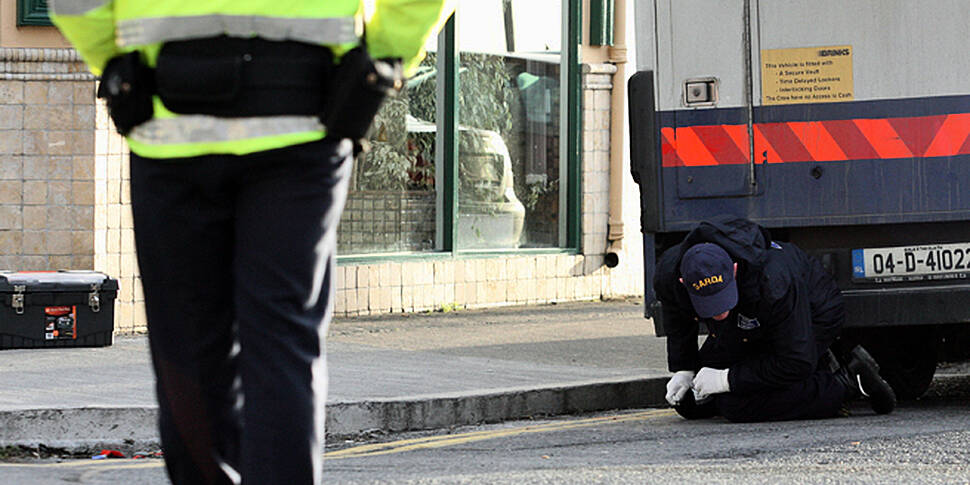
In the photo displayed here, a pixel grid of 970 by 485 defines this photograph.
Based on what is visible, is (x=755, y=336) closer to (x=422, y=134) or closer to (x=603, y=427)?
(x=603, y=427)

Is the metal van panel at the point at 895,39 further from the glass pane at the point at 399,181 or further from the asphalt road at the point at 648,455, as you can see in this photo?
the glass pane at the point at 399,181

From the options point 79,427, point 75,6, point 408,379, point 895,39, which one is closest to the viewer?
point 75,6

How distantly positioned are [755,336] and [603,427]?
0.78 meters

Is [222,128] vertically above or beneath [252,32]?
beneath

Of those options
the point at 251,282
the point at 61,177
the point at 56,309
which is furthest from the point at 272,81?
the point at 61,177

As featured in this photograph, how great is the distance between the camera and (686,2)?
711 centimetres

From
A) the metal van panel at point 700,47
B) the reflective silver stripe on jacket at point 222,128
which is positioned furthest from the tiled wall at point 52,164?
the reflective silver stripe on jacket at point 222,128

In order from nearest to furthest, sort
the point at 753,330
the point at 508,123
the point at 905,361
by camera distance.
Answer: the point at 753,330 < the point at 905,361 < the point at 508,123

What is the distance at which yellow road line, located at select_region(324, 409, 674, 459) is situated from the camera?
5.91 m

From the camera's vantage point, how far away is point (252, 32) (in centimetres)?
260

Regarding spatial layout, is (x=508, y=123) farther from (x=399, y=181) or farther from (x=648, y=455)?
(x=648, y=455)

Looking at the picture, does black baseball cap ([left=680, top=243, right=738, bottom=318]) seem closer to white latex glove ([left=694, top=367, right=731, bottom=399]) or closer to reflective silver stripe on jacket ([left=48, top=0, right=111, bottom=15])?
white latex glove ([left=694, top=367, right=731, bottom=399])

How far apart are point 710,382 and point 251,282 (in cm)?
424

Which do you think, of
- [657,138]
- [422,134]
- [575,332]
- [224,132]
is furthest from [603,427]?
[422,134]
